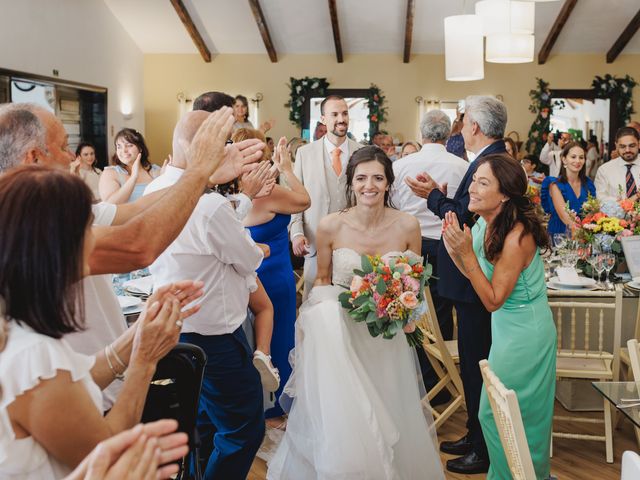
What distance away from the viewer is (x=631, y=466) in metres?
1.70

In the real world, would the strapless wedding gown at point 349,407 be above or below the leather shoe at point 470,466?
above

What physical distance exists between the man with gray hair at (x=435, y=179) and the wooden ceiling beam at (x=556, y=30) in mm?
8766

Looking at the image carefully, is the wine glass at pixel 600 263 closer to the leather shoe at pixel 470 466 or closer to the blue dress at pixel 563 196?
the leather shoe at pixel 470 466

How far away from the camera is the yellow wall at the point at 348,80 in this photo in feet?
47.4

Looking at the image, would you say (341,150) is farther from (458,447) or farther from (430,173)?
(458,447)

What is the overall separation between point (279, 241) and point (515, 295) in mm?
1374

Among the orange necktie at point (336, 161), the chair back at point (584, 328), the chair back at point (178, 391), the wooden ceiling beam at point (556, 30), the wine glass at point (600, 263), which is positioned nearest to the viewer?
the chair back at point (178, 391)

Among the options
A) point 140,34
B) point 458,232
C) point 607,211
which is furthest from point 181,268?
point 140,34

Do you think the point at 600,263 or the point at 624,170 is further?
the point at 624,170

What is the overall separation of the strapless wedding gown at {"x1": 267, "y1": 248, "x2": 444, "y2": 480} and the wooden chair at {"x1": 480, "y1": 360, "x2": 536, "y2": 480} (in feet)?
3.69

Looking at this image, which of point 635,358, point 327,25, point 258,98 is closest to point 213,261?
point 635,358

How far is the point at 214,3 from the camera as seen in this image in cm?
1252

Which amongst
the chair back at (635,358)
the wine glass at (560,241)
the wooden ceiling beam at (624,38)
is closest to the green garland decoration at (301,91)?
the wooden ceiling beam at (624,38)

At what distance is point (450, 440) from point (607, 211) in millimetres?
1914
